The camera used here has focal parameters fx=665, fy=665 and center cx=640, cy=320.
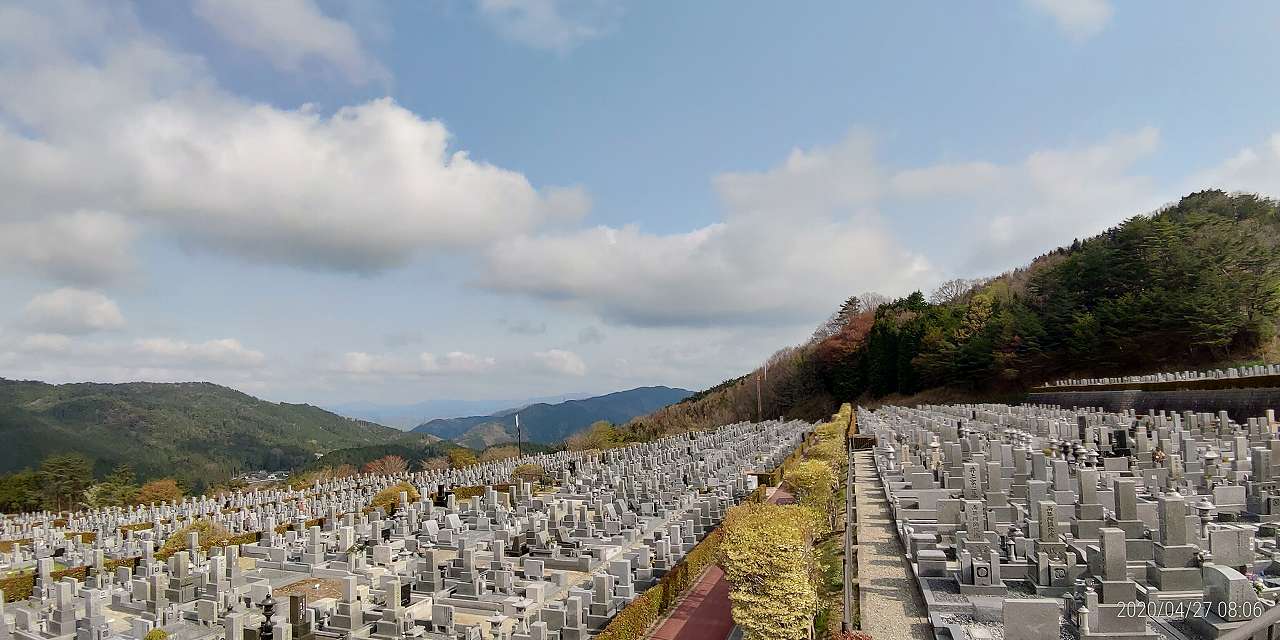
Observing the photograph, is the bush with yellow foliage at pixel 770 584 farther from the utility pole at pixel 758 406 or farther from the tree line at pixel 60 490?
the utility pole at pixel 758 406

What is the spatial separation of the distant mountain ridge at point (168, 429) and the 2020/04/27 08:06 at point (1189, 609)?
252 feet

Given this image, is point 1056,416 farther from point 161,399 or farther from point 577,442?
point 161,399

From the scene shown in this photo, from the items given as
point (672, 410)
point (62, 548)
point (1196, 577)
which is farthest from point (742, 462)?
point (672, 410)

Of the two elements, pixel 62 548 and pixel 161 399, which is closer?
pixel 62 548

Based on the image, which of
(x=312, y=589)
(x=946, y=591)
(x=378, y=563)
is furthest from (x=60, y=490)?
(x=946, y=591)

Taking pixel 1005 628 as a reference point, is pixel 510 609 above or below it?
below

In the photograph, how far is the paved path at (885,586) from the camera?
909 cm

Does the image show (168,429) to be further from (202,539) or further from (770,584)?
(770,584)

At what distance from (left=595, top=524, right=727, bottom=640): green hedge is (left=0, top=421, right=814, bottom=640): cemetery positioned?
571 millimetres

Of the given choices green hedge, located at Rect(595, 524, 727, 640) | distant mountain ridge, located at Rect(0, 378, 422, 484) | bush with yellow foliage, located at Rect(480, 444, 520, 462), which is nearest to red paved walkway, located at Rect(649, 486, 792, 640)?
green hedge, located at Rect(595, 524, 727, 640)

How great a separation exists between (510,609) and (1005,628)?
318 inches

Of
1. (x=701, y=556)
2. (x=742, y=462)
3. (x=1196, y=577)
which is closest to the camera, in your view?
(x=1196, y=577)

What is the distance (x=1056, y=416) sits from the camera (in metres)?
30.3

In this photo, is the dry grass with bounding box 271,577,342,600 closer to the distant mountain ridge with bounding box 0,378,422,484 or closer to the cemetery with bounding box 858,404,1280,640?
the cemetery with bounding box 858,404,1280,640
